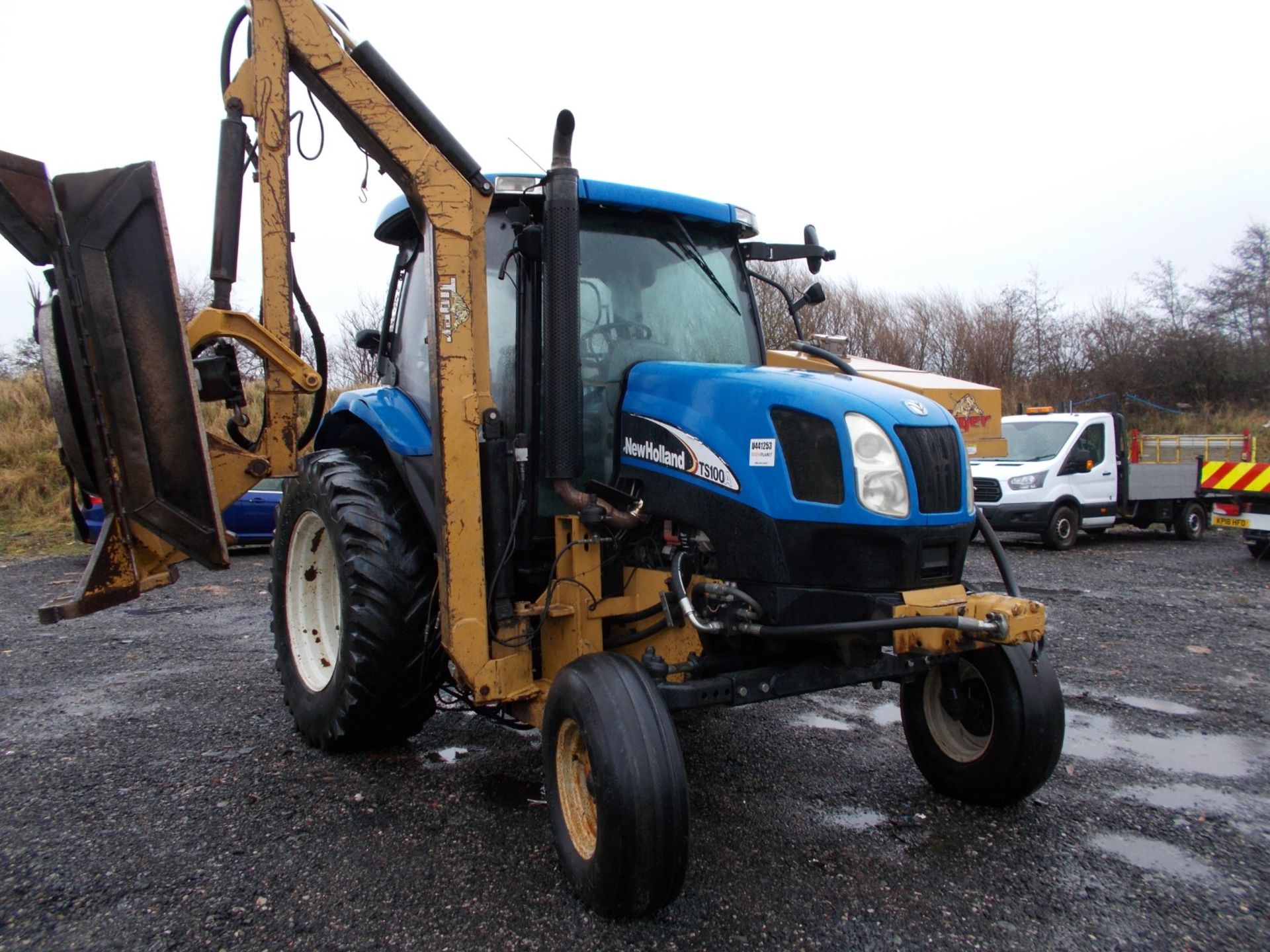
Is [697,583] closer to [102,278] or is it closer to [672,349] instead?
[672,349]

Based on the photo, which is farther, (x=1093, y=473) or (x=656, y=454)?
(x=1093, y=473)

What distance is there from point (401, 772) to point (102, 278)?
89.2 inches

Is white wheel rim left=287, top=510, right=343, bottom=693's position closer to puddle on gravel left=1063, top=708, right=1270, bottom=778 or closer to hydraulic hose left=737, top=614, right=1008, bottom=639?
hydraulic hose left=737, top=614, right=1008, bottom=639

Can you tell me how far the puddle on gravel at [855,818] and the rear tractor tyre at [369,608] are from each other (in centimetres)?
167

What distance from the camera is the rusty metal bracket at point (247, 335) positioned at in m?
3.44

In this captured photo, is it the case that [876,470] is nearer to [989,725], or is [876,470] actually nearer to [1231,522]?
[989,725]

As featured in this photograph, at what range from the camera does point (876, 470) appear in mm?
2818

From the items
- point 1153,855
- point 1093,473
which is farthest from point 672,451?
point 1093,473

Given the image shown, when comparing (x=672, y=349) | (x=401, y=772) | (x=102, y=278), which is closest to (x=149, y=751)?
(x=401, y=772)

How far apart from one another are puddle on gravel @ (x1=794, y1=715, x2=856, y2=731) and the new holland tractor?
33.0 inches

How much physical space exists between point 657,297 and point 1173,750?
321cm

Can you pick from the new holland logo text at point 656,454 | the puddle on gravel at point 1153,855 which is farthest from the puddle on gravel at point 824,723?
the new holland logo text at point 656,454

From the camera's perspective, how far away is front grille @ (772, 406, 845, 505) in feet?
9.25

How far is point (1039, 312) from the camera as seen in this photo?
24781mm
